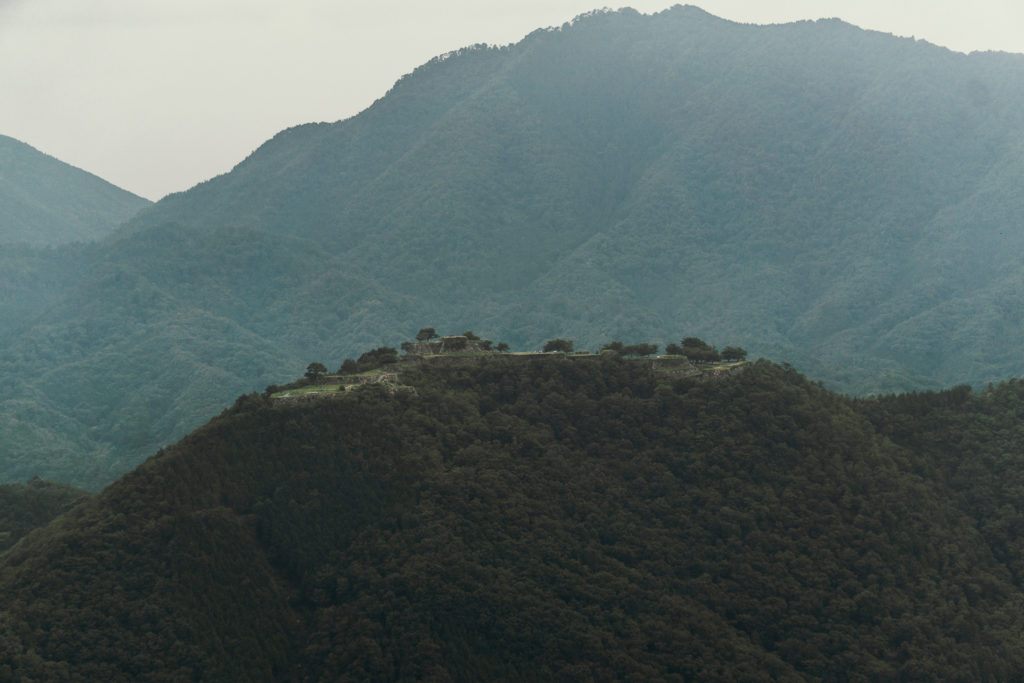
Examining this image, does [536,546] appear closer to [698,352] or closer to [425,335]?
[698,352]

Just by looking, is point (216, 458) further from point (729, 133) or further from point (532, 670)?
point (729, 133)

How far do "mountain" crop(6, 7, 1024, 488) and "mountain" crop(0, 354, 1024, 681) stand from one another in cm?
6646

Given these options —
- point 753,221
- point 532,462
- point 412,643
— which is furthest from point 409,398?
point 753,221

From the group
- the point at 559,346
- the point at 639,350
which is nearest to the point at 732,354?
the point at 639,350

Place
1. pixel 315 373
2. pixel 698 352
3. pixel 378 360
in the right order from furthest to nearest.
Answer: pixel 698 352
pixel 378 360
pixel 315 373

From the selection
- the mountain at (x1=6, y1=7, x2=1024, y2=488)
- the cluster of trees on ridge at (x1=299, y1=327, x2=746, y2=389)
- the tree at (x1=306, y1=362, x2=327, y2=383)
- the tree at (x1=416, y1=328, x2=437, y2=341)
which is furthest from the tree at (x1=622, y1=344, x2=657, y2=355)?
the mountain at (x1=6, y1=7, x2=1024, y2=488)

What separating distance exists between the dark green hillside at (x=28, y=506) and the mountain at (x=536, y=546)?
1631 cm

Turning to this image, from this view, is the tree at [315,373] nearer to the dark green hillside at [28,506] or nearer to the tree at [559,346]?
the tree at [559,346]

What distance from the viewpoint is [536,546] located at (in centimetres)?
5988

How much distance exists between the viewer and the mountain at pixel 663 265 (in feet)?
480

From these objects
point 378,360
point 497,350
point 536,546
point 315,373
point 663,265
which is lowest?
point 536,546

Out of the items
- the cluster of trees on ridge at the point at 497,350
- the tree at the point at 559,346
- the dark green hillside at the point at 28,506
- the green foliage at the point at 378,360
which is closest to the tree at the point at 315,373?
the cluster of trees on ridge at the point at 497,350

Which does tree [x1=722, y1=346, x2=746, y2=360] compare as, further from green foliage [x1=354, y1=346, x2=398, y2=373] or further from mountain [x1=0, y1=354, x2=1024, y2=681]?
green foliage [x1=354, y1=346, x2=398, y2=373]

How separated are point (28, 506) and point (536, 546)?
121ft
